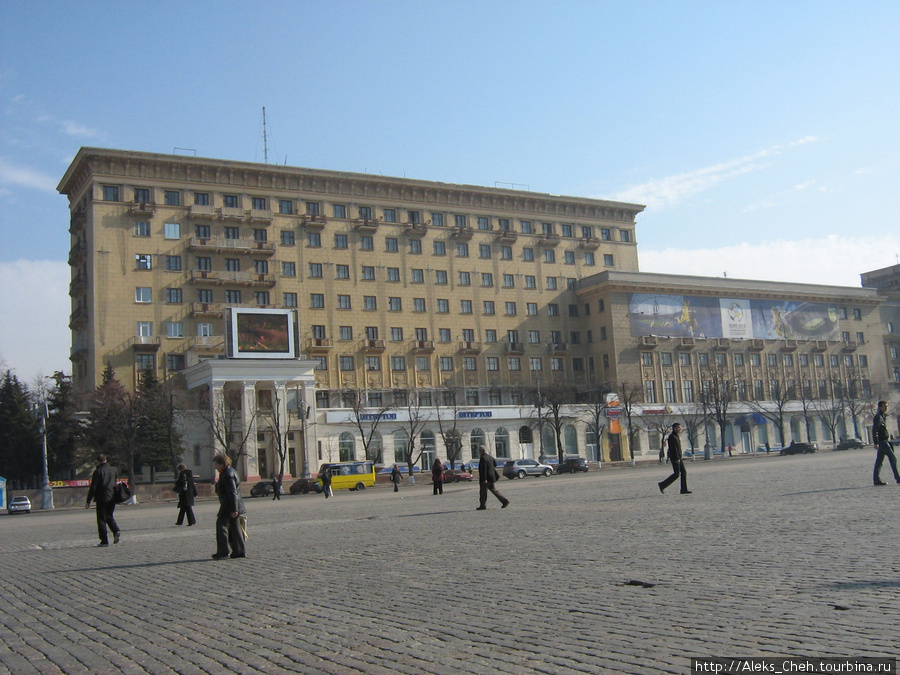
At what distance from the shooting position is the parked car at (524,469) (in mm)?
58375

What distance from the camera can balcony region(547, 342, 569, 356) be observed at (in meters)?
82.2

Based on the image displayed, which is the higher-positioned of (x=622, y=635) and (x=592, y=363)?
(x=592, y=363)

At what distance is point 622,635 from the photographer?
5.69 metres

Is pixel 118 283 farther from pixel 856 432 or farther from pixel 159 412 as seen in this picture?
pixel 856 432

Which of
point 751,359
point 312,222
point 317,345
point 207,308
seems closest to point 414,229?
point 312,222

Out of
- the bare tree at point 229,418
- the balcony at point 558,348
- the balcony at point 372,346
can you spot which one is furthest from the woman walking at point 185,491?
the balcony at point 558,348

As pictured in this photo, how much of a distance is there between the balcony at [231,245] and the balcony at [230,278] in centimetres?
184

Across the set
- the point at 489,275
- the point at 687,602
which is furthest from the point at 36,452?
the point at 687,602

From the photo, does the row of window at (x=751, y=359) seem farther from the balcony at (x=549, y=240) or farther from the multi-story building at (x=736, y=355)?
the balcony at (x=549, y=240)

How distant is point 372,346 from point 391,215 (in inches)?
500

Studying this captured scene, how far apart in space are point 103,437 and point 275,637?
56471mm

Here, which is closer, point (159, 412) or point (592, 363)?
point (159, 412)

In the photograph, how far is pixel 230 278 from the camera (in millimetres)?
68688

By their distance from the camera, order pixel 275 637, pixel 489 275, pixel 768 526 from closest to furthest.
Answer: pixel 275 637, pixel 768 526, pixel 489 275
